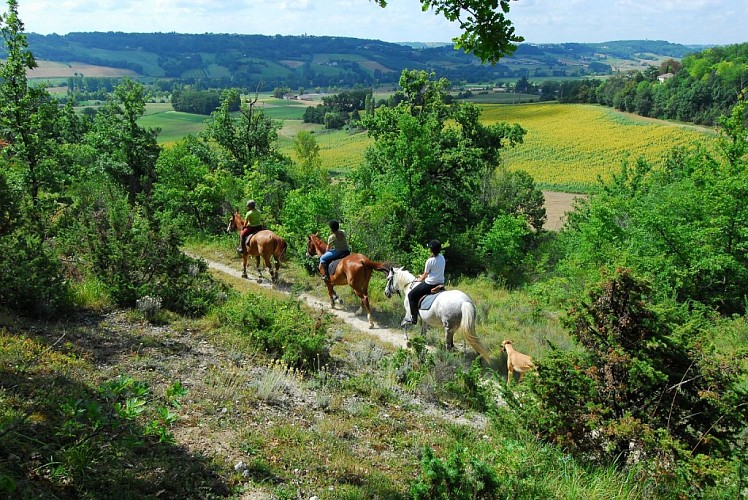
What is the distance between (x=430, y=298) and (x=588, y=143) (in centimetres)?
7711

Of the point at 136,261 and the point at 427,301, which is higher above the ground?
the point at 136,261

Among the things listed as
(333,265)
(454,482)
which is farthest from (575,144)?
(454,482)

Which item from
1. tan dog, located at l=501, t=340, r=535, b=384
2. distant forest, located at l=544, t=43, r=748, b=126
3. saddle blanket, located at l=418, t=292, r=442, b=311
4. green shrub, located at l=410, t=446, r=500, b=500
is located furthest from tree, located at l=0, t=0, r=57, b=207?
distant forest, located at l=544, t=43, r=748, b=126

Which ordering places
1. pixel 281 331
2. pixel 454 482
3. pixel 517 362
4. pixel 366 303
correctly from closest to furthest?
pixel 454 482 → pixel 281 331 → pixel 517 362 → pixel 366 303

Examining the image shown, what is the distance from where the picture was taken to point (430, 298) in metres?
11.0

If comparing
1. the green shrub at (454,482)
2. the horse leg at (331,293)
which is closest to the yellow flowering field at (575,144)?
the horse leg at (331,293)

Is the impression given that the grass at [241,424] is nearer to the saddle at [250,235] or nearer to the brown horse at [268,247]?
the brown horse at [268,247]

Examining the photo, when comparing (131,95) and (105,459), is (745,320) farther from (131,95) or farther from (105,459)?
(131,95)

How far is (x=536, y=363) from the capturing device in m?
6.04

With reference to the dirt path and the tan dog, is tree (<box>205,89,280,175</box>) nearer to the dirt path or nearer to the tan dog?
the dirt path

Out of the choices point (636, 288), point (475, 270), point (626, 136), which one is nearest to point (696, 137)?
point (626, 136)

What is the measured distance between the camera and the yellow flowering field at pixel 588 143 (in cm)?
6744

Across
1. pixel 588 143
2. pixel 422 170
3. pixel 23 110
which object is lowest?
pixel 588 143

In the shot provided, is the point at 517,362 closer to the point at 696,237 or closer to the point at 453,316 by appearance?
the point at 453,316
